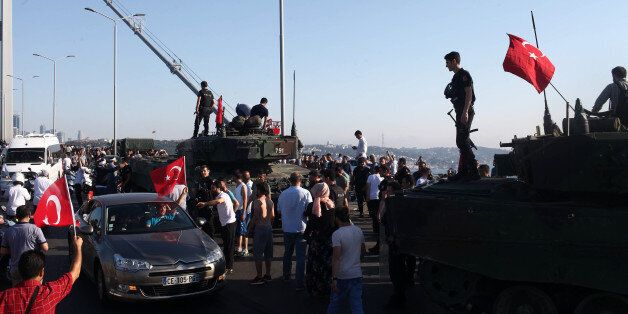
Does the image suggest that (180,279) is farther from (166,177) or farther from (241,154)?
(241,154)

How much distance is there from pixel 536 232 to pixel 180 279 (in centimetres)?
447

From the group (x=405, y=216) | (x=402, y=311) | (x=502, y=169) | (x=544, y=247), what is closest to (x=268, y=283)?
(x=402, y=311)

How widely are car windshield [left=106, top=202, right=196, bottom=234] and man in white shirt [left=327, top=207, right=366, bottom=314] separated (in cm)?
339

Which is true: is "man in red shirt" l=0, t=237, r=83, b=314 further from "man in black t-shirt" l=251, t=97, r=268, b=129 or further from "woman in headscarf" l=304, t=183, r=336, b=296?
"man in black t-shirt" l=251, t=97, r=268, b=129

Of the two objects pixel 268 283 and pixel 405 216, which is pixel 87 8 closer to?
pixel 268 283

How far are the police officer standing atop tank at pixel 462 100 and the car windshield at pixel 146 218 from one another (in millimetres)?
4250

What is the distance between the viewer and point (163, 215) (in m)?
9.56

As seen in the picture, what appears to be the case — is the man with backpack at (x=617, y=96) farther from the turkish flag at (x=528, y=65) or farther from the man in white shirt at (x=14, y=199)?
the man in white shirt at (x=14, y=199)

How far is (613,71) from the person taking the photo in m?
7.25

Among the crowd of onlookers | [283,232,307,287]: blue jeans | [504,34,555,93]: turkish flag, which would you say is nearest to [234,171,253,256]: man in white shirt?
the crowd of onlookers

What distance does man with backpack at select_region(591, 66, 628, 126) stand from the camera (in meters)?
7.17

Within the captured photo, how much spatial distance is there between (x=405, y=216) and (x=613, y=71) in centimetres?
294

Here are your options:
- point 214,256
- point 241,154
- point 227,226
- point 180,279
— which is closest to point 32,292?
point 180,279

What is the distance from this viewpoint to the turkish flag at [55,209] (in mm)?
6562
